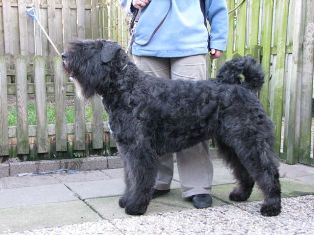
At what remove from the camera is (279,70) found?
5848mm

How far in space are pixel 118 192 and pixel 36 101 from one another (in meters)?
1.64

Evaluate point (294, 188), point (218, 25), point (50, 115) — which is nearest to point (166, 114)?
point (218, 25)

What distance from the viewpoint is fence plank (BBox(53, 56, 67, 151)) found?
5582mm

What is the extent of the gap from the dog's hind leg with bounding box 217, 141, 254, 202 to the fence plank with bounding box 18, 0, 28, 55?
6639 millimetres

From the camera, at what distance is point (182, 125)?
3910 mm

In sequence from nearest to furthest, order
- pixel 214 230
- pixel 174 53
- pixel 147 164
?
1. pixel 214 230
2. pixel 147 164
3. pixel 174 53

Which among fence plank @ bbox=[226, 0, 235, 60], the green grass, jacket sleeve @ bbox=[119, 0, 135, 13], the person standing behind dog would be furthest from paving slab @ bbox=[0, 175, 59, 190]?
fence plank @ bbox=[226, 0, 235, 60]

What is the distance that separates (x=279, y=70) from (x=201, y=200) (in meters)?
2.40

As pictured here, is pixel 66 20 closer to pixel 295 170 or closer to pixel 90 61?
pixel 295 170

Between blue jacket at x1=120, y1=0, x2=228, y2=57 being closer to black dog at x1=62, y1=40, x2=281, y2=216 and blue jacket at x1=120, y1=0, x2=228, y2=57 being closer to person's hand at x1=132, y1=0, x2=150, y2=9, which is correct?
person's hand at x1=132, y1=0, x2=150, y2=9

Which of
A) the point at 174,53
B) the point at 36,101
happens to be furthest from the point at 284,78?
the point at 36,101

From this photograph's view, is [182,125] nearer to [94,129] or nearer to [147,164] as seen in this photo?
[147,164]

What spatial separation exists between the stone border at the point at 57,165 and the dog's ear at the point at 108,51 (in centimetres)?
223

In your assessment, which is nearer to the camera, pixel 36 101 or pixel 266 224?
pixel 266 224
